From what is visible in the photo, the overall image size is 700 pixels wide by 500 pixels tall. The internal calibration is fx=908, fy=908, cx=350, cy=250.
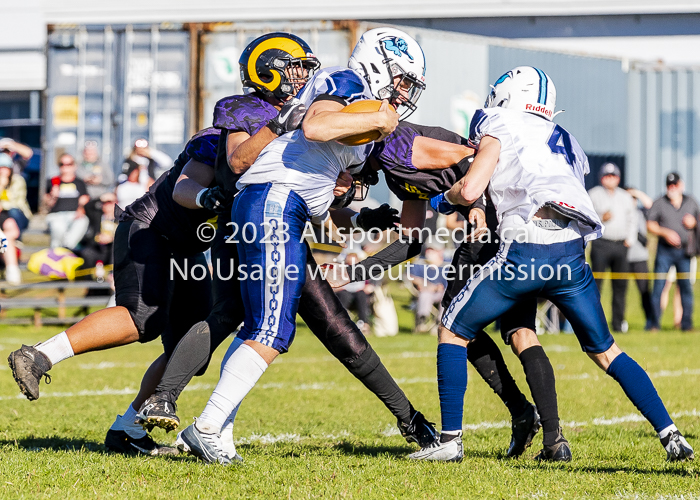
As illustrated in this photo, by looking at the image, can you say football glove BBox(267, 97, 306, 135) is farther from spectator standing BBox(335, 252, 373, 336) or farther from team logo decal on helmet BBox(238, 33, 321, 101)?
spectator standing BBox(335, 252, 373, 336)

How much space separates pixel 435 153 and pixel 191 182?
45.5 inches

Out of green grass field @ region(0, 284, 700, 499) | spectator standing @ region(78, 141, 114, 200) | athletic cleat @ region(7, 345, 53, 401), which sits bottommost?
green grass field @ region(0, 284, 700, 499)

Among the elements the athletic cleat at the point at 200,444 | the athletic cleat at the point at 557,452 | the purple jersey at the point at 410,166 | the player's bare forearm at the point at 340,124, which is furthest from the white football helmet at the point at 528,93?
the athletic cleat at the point at 200,444

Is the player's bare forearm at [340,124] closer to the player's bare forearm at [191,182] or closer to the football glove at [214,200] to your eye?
the football glove at [214,200]

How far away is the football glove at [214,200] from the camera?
410 cm

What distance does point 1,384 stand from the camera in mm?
7328

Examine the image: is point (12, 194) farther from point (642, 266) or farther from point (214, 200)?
point (214, 200)

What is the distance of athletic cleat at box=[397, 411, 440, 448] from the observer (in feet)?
14.5

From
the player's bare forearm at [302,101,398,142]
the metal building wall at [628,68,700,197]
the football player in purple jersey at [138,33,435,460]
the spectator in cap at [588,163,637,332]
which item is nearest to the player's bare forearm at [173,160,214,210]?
the football player in purple jersey at [138,33,435,460]

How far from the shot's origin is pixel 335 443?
195 inches

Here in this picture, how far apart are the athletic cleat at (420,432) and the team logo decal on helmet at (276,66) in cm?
170

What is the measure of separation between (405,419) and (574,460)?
2.73 ft

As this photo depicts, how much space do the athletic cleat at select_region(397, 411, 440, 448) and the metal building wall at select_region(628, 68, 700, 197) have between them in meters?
17.7

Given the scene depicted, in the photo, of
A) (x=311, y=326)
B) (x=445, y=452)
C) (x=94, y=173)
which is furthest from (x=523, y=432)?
(x=94, y=173)
